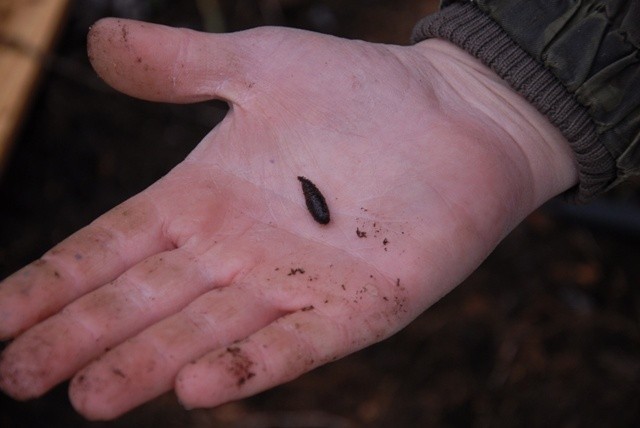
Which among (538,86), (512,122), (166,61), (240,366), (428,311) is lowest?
(428,311)

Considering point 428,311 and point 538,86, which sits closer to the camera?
point 538,86

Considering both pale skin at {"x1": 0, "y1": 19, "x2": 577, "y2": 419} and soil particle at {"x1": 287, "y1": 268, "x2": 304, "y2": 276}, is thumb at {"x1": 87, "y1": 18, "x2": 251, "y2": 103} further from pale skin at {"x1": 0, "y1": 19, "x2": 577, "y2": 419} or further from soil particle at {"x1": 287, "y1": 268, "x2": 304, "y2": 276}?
soil particle at {"x1": 287, "y1": 268, "x2": 304, "y2": 276}

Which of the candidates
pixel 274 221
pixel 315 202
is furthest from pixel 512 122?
pixel 274 221

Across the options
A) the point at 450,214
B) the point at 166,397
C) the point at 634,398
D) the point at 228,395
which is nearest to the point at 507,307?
the point at 634,398

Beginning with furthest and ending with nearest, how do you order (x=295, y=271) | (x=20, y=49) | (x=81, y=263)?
(x=20, y=49), (x=295, y=271), (x=81, y=263)

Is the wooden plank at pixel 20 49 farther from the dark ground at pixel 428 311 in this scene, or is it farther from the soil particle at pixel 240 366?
the soil particle at pixel 240 366

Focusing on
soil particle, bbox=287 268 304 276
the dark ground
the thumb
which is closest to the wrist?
the thumb

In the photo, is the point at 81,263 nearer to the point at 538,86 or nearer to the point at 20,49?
the point at 538,86
